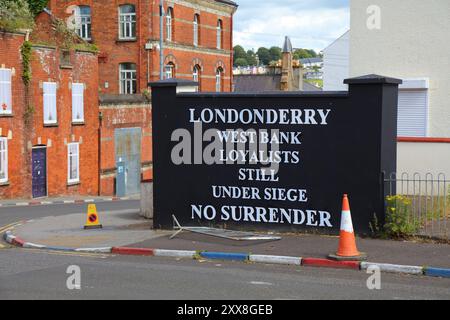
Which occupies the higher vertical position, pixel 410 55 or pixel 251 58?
pixel 251 58

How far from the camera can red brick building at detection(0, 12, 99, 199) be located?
111ft

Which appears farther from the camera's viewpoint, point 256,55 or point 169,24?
point 256,55

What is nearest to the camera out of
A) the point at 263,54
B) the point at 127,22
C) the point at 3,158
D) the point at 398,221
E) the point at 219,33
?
the point at 398,221

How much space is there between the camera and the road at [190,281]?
396 inches

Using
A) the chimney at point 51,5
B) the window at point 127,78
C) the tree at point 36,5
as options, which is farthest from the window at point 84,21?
the tree at point 36,5

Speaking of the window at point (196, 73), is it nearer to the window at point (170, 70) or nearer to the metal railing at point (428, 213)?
the window at point (170, 70)

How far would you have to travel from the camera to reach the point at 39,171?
36.4 meters

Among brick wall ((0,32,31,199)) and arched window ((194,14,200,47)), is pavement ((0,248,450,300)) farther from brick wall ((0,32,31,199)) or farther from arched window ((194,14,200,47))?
arched window ((194,14,200,47))

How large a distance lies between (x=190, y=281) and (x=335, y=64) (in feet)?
151

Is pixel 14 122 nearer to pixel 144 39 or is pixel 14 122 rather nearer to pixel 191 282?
pixel 144 39

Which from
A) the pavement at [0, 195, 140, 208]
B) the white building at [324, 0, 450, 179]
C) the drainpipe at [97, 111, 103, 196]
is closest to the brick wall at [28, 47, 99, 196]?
the drainpipe at [97, 111, 103, 196]

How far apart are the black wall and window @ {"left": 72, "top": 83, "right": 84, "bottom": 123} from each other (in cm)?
2321

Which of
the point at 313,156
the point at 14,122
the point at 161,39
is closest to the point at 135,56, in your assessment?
the point at 161,39
